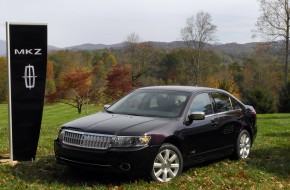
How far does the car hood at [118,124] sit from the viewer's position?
659 centimetres

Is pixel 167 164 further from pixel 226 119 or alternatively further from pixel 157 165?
pixel 226 119

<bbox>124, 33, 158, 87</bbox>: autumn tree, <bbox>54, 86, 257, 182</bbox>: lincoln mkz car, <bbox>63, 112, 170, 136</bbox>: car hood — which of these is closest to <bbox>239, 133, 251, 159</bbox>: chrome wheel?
<bbox>54, 86, 257, 182</bbox>: lincoln mkz car

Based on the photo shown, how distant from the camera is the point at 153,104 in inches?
309

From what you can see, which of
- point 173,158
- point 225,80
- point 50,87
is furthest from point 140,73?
point 173,158

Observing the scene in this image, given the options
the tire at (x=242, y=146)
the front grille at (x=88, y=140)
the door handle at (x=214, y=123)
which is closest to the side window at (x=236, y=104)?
the tire at (x=242, y=146)

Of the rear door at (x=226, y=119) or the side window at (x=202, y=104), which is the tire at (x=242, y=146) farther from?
the side window at (x=202, y=104)

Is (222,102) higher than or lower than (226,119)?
higher

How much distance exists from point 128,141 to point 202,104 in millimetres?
2201

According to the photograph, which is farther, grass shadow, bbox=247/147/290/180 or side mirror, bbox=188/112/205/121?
grass shadow, bbox=247/147/290/180

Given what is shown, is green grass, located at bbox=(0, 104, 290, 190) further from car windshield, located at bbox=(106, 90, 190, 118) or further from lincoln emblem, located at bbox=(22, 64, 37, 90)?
lincoln emblem, located at bbox=(22, 64, 37, 90)

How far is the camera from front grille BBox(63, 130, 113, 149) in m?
6.49

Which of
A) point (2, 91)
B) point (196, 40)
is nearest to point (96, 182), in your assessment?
point (196, 40)

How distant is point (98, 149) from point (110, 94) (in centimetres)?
4964

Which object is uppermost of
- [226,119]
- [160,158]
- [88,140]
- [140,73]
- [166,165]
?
[140,73]
